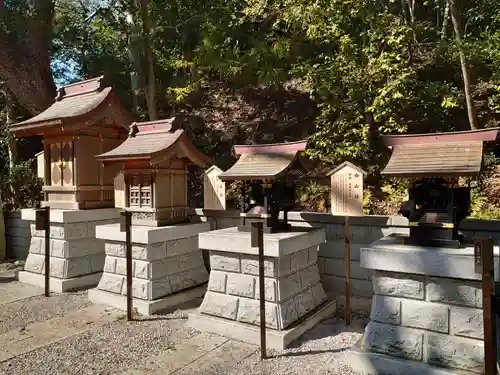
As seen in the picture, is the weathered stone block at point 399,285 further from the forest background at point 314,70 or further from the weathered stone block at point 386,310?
the forest background at point 314,70

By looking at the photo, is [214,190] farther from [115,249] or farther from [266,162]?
[115,249]

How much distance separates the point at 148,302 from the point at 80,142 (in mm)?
3852

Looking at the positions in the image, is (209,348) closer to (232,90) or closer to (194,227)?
(194,227)

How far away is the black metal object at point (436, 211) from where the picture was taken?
167 inches

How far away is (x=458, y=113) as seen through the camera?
43.2ft

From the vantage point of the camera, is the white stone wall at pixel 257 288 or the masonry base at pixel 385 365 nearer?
the masonry base at pixel 385 365

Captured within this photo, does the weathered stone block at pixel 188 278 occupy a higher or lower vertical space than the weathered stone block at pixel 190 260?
lower

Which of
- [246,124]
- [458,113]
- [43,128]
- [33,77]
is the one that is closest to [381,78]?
[458,113]

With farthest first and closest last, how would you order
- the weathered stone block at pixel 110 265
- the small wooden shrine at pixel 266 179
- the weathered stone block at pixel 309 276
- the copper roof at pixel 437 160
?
the weathered stone block at pixel 110 265 < the weathered stone block at pixel 309 276 < the small wooden shrine at pixel 266 179 < the copper roof at pixel 437 160

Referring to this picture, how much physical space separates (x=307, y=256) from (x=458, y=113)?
10.6 m

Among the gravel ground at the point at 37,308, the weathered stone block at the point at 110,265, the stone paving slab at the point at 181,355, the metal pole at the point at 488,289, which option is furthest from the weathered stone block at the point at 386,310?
the gravel ground at the point at 37,308

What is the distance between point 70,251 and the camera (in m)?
7.69

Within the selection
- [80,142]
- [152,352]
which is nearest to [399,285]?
[152,352]

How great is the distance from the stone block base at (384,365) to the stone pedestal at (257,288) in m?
0.94
